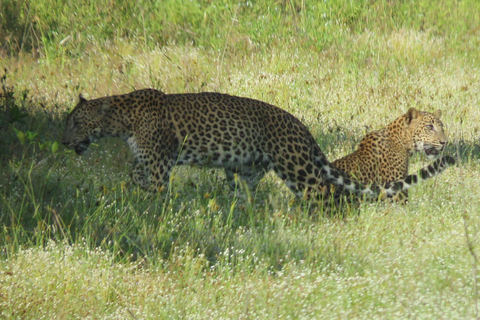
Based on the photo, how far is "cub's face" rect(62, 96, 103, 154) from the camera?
6.66 meters

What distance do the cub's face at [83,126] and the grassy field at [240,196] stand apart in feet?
0.55

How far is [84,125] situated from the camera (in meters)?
6.66

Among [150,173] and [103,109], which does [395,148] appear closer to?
[150,173]

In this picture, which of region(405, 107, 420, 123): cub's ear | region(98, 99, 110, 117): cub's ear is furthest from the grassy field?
region(405, 107, 420, 123): cub's ear

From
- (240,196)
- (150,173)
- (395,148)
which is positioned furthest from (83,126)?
(395,148)

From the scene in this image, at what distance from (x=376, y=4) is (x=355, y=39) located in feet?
6.21

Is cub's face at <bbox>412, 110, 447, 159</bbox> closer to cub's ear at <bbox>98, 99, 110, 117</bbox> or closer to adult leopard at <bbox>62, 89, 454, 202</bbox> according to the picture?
adult leopard at <bbox>62, 89, 454, 202</bbox>

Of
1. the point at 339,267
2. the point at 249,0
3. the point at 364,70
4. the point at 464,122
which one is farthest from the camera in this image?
the point at 249,0

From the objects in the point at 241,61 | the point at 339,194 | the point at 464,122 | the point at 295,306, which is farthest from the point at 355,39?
the point at 295,306

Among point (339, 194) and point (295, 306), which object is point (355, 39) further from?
point (295, 306)

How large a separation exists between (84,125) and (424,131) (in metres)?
3.36

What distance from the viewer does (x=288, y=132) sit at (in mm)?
6602

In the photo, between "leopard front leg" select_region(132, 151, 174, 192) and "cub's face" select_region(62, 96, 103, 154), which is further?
"cub's face" select_region(62, 96, 103, 154)

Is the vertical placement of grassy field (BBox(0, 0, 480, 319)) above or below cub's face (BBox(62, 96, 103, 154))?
below
